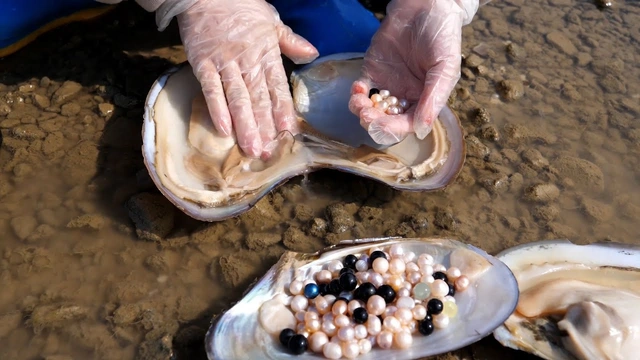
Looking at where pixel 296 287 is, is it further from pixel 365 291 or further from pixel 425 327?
pixel 425 327

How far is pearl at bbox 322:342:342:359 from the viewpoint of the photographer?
5.52ft

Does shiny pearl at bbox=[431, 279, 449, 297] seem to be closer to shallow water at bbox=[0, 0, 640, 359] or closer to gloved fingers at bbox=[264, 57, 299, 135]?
shallow water at bbox=[0, 0, 640, 359]

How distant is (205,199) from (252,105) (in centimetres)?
48

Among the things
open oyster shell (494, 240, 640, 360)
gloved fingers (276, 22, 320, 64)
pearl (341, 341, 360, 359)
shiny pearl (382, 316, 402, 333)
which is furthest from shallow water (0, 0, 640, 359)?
gloved fingers (276, 22, 320, 64)

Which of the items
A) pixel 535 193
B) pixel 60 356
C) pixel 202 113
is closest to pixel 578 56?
pixel 535 193

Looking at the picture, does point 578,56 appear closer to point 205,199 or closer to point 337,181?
point 337,181

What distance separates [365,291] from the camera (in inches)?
71.9

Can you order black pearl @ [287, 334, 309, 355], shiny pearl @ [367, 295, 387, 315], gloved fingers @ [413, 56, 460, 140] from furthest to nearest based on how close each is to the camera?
gloved fingers @ [413, 56, 460, 140]
shiny pearl @ [367, 295, 387, 315]
black pearl @ [287, 334, 309, 355]

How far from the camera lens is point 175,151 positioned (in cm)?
214

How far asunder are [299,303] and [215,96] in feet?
2.82

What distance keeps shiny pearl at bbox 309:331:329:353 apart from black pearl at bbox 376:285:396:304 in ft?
0.77

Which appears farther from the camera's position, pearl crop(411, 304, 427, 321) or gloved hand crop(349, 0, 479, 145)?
gloved hand crop(349, 0, 479, 145)

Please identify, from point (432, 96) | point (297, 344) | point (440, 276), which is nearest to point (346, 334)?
point (297, 344)

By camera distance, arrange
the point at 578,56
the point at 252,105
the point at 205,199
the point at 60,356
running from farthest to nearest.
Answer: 1. the point at 578,56
2. the point at 252,105
3. the point at 205,199
4. the point at 60,356
